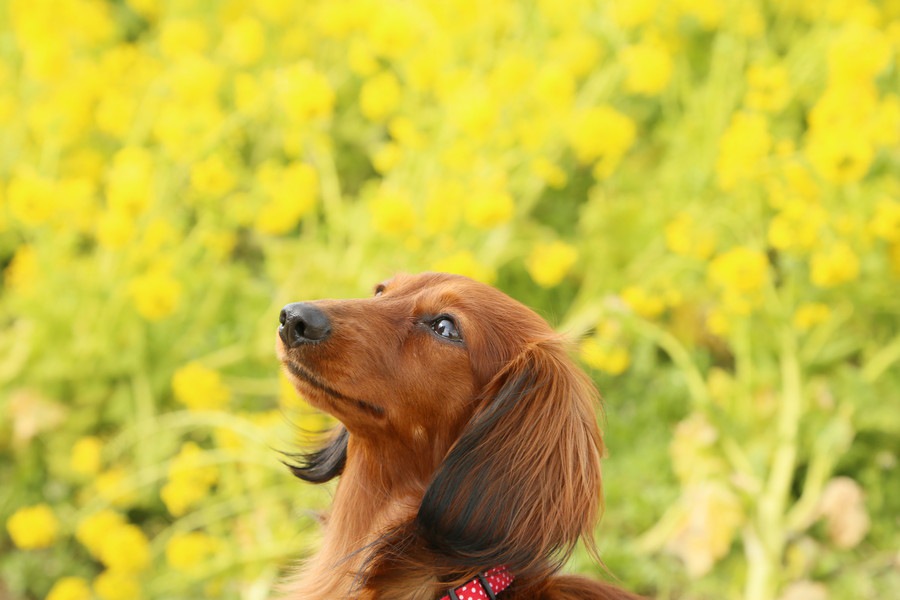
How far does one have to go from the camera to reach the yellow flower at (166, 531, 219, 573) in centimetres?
322

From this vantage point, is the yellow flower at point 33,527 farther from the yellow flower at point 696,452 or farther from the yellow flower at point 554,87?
the yellow flower at point 554,87

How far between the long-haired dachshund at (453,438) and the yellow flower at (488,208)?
143 cm

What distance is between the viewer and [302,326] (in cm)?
200

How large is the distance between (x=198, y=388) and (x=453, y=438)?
1728 mm

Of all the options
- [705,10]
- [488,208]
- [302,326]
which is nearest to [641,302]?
[488,208]

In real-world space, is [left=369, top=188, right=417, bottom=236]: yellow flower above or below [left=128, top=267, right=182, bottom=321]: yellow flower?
above

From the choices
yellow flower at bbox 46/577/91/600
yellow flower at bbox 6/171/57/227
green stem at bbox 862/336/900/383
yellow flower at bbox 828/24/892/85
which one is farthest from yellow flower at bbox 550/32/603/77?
yellow flower at bbox 46/577/91/600

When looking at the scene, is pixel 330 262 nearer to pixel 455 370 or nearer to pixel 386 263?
pixel 386 263

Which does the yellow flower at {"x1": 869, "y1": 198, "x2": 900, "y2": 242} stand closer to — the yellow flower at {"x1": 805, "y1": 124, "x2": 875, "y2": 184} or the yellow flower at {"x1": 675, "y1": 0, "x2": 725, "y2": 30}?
the yellow flower at {"x1": 805, "y1": 124, "x2": 875, "y2": 184}

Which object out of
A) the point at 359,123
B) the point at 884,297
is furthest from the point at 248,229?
the point at 884,297

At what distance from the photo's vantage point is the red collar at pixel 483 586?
193 centimetres

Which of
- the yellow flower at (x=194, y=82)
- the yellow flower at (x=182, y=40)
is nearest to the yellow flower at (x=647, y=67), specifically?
the yellow flower at (x=194, y=82)

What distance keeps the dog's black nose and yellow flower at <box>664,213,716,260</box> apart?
2.06 meters

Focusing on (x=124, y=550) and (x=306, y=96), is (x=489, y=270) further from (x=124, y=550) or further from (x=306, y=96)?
(x=124, y=550)
